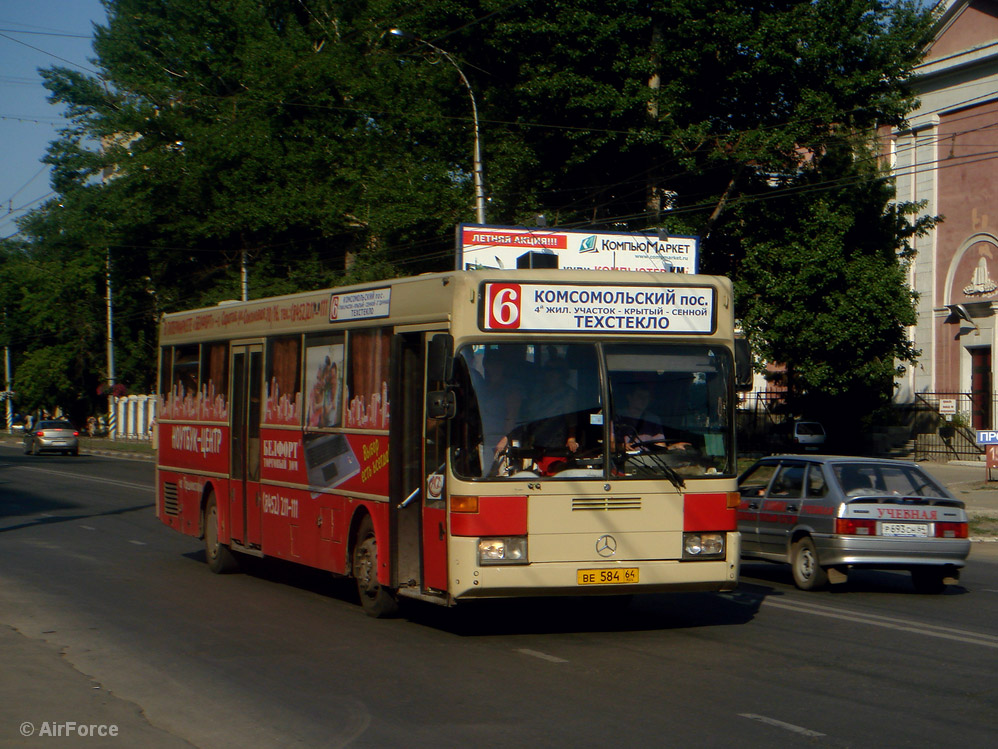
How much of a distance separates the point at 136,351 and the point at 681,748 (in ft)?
191

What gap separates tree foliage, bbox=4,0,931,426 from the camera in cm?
3122

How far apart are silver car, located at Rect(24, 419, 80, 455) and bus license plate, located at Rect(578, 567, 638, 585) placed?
50256 mm

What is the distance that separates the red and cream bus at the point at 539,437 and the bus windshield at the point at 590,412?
1 centimetres

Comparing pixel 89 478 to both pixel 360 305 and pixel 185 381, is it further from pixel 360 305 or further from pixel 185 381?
pixel 360 305

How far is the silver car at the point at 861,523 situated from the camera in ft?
42.3

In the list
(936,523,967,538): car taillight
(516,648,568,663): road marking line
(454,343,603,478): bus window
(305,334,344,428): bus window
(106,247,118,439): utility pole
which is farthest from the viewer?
(106,247,118,439): utility pole

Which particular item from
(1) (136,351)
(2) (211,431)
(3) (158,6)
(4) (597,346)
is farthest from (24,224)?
(4) (597,346)

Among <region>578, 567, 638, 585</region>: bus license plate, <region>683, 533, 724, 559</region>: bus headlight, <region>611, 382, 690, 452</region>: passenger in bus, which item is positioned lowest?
<region>578, 567, 638, 585</region>: bus license plate

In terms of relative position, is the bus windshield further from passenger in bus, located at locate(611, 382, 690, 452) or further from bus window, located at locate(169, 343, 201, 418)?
bus window, located at locate(169, 343, 201, 418)

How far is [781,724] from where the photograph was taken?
22.8 ft

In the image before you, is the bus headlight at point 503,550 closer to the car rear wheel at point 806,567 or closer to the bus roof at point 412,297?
the bus roof at point 412,297

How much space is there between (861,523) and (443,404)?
222 inches

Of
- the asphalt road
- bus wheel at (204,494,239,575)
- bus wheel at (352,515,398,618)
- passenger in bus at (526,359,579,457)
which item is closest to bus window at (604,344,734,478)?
passenger in bus at (526,359,579,457)

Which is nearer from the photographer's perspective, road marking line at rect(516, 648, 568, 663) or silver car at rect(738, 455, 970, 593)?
road marking line at rect(516, 648, 568, 663)
